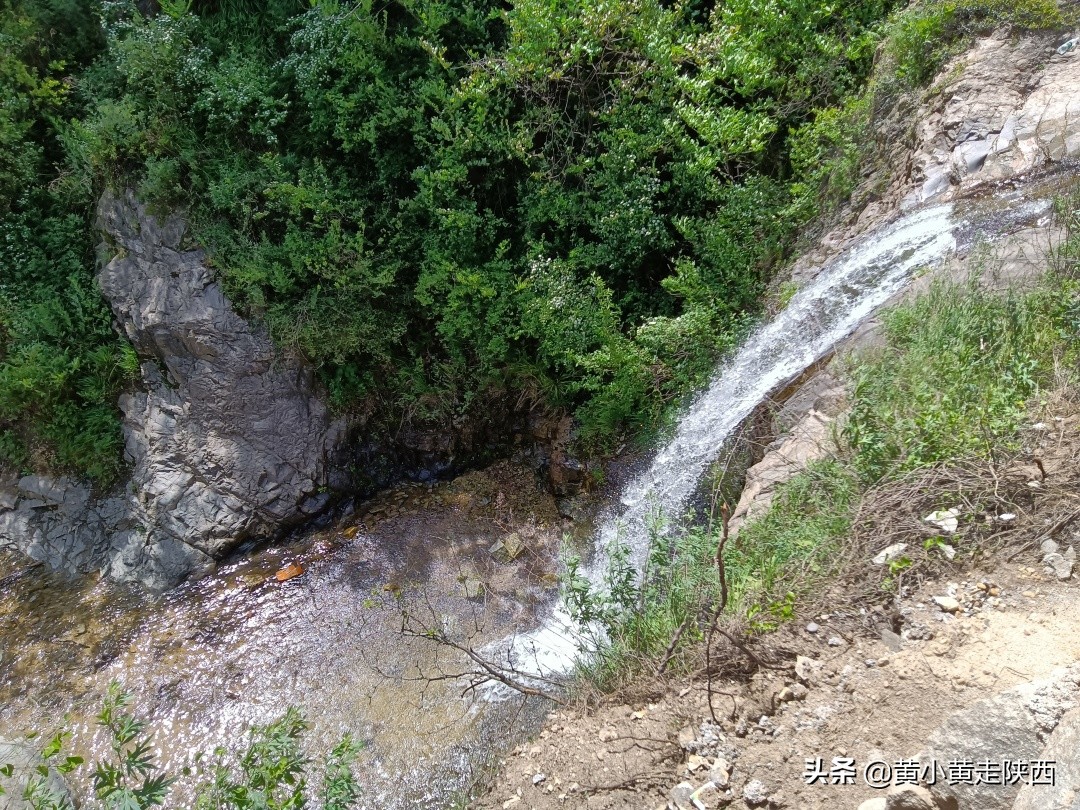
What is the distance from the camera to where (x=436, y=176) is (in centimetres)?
575

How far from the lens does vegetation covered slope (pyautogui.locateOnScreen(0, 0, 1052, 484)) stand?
17.8 feet

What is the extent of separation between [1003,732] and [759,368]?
10.4 feet

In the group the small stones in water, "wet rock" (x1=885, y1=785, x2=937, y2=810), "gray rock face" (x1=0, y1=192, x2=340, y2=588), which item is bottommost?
"wet rock" (x1=885, y1=785, x2=937, y2=810)

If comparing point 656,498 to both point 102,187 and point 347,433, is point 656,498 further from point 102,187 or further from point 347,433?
point 102,187

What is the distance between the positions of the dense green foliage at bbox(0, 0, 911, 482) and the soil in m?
2.55

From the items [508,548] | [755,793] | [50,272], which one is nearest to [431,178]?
[508,548]

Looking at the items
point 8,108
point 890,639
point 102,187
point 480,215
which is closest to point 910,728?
point 890,639

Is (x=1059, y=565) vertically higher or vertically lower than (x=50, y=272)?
lower

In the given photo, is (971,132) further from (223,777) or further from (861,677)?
(223,777)

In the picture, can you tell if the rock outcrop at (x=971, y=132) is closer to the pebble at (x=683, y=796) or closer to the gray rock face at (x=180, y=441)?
the pebble at (x=683, y=796)

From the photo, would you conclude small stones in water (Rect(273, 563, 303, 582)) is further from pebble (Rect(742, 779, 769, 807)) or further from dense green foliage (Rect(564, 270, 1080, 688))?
pebble (Rect(742, 779, 769, 807))

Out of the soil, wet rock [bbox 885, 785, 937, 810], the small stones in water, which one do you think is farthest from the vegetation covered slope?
wet rock [bbox 885, 785, 937, 810]

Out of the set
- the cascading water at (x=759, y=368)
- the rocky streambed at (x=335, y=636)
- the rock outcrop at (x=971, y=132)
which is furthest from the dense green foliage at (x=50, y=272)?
the rock outcrop at (x=971, y=132)

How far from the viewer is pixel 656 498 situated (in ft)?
17.5
